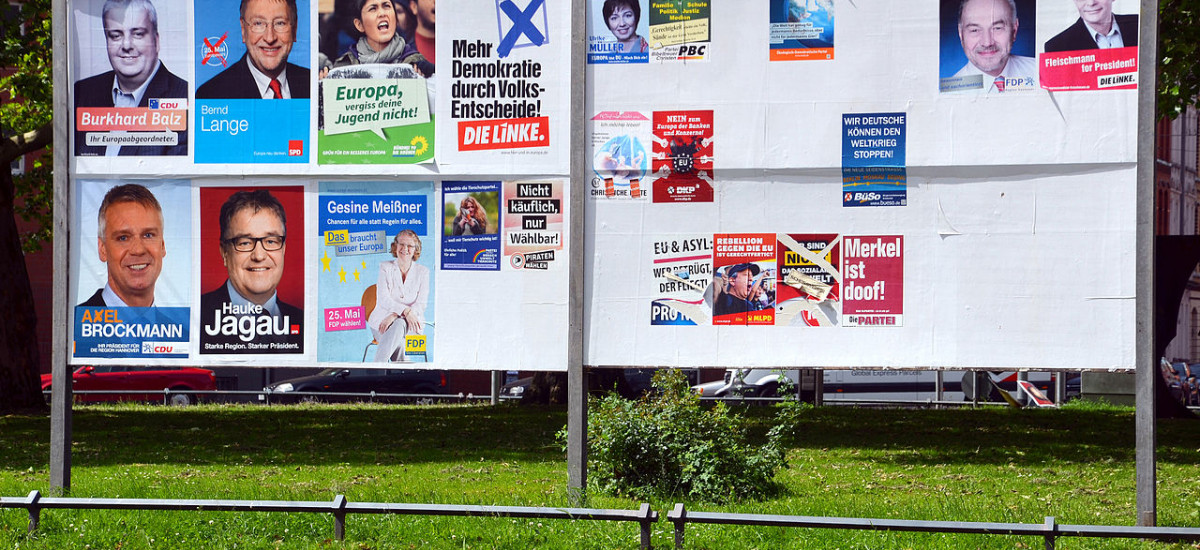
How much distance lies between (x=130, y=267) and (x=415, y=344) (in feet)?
6.75

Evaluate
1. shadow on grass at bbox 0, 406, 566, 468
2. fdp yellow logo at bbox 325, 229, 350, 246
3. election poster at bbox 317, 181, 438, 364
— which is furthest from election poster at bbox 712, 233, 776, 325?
shadow on grass at bbox 0, 406, 566, 468

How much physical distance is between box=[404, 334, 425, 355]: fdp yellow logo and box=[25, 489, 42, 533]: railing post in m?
2.35

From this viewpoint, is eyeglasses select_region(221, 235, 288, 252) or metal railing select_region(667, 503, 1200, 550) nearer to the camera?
metal railing select_region(667, 503, 1200, 550)

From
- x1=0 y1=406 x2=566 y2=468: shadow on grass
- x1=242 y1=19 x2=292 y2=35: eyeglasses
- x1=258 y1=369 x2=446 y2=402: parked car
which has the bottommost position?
x1=258 y1=369 x2=446 y2=402: parked car

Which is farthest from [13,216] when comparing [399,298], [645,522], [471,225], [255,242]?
[645,522]

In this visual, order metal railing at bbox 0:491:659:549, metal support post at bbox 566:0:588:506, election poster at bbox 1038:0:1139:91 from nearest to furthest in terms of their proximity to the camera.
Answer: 1. metal railing at bbox 0:491:659:549
2. election poster at bbox 1038:0:1139:91
3. metal support post at bbox 566:0:588:506

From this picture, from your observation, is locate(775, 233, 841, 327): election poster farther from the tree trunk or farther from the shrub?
the tree trunk

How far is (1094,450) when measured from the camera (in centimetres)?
1338

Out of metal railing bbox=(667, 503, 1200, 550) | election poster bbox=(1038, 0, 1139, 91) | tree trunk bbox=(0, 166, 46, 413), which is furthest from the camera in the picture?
tree trunk bbox=(0, 166, 46, 413)

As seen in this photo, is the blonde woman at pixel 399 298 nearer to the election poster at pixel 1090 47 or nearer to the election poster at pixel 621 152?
the election poster at pixel 621 152

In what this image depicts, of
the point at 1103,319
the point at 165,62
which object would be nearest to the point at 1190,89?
the point at 1103,319

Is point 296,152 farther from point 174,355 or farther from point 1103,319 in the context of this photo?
point 1103,319

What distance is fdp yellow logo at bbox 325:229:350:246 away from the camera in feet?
25.8

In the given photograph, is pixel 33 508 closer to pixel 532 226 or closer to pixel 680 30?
pixel 532 226
